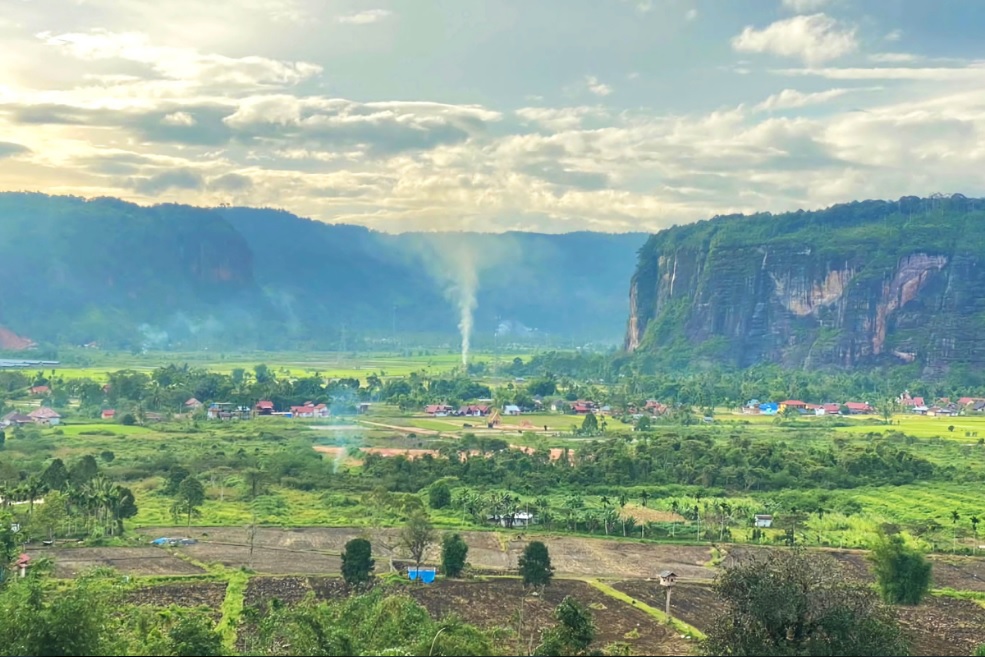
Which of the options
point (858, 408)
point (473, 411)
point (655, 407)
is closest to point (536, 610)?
point (473, 411)

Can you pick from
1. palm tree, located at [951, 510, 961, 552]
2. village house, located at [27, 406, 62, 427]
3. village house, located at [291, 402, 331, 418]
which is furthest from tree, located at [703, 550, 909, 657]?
village house, located at [291, 402, 331, 418]

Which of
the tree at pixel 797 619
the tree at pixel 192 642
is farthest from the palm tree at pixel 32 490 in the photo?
the tree at pixel 797 619

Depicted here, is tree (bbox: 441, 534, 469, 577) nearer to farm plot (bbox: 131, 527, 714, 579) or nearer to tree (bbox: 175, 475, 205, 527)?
farm plot (bbox: 131, 527, 714, 579)

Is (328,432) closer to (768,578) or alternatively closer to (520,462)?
(520,462)

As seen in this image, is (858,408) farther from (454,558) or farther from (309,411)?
(454,558)

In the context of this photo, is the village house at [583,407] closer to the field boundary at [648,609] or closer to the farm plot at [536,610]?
the field boundary at [648,609]
